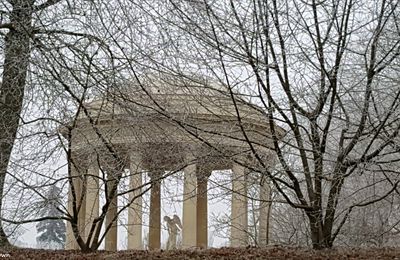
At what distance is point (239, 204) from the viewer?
10.3 metres

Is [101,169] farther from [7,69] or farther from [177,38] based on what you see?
[177,38]

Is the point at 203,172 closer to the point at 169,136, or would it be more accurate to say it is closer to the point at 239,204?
the point at 169,136

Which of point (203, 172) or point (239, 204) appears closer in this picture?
point (203, 172)

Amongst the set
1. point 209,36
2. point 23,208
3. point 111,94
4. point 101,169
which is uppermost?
point 209,36

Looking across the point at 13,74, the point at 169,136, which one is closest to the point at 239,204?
the point at 169,136

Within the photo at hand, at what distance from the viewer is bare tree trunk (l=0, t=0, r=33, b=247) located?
7.28 meters

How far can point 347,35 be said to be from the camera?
6.66 meters

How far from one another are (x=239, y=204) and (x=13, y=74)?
178 inches

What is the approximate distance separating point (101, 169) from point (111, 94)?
4.58ft

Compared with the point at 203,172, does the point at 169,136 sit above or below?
above

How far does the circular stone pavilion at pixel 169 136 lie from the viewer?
23.4 feet

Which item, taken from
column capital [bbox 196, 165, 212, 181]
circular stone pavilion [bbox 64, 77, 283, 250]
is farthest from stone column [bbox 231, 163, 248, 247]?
column capital [bbox 196, 165, 212, 181]

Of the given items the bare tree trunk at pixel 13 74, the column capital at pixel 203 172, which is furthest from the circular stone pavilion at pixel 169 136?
the bare tree trunk at pixel 13 74

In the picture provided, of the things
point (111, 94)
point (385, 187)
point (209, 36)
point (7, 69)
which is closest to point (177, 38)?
point (209, 36)
